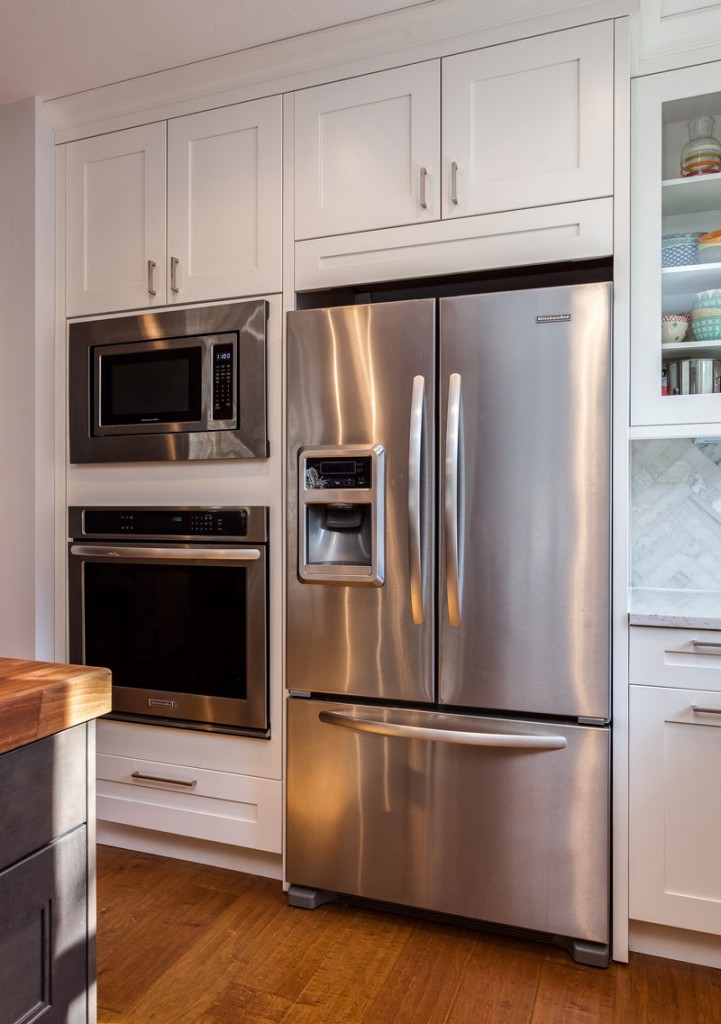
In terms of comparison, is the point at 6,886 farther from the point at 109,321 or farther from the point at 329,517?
the point at 109,321

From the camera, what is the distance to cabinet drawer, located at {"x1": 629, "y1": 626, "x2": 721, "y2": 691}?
5.84ft

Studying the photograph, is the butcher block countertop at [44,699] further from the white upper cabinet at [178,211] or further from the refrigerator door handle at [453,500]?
the white upper cabinet at [178,211]

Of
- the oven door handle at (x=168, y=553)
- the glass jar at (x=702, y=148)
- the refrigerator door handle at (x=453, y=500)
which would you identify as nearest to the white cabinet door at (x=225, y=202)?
the refrigerator door handle at (x=453, y=500)

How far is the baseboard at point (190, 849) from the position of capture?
7.48 ft

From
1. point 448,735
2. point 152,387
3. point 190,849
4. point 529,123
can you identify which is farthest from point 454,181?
point 190,849

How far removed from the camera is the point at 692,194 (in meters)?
1.97

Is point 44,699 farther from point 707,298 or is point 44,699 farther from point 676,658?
point 707,298

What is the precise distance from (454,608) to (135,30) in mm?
1923

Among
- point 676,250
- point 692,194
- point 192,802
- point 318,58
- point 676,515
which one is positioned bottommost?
point 192,802

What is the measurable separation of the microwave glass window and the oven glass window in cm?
50

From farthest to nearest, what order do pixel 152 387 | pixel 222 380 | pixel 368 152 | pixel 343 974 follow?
pixel 152 387 → pixel 222 380 → pixel 368 152 → pixel 343 974

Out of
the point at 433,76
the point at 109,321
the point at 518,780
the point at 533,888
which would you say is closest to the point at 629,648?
the point at 518,780

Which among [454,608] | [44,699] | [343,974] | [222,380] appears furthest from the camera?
[222,380]

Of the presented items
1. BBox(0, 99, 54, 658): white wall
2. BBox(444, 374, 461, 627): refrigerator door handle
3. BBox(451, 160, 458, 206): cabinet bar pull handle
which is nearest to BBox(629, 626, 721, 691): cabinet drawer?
BBox(444, 374, 461, 627): refrigerator door handle
